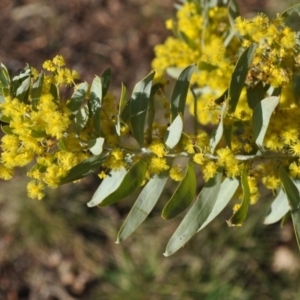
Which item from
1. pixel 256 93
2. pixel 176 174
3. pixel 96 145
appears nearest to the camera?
pixel 96 145

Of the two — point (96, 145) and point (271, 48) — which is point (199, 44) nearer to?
point (271, 48)

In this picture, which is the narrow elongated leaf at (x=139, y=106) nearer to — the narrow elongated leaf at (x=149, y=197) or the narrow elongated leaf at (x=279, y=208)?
the narrow elongated leaf at (x=149, y=197)

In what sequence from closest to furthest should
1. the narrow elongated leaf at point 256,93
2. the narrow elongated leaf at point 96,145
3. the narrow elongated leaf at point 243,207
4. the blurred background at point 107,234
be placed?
the narrow elongated leaf at point 96,145 < the narrow elongated leaf at point 243,207 < the narrow elongated leaf at point 256,93 < the blurred background at point 107,234

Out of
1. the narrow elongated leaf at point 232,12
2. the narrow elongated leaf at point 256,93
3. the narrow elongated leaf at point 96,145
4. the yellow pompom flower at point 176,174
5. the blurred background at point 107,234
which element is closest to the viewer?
the narrow elongated leaf at point 96,145

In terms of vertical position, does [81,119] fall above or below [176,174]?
above

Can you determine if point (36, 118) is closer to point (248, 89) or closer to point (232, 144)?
point (232, 144)

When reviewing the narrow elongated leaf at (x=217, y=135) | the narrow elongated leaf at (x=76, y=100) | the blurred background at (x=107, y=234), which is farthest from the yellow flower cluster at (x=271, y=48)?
the blurred background at (x=107, y=234)

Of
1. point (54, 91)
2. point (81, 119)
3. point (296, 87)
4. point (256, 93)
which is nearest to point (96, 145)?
point (81, 119)

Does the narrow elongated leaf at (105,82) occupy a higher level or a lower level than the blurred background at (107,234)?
higher
